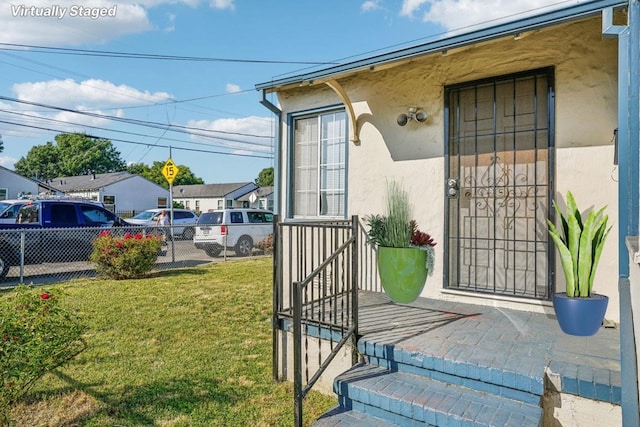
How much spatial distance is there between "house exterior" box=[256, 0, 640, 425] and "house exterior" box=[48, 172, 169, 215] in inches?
1111

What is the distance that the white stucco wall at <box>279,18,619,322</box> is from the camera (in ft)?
11.3

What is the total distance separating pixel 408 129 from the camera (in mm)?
4555

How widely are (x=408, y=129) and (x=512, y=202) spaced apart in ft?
4.51

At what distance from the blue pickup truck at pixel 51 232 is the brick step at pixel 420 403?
302 inches

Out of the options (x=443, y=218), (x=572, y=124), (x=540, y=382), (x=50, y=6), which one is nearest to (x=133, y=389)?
(x=540, y=382)

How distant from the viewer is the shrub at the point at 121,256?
27.9 ft

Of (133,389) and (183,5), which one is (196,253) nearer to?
(183,5)

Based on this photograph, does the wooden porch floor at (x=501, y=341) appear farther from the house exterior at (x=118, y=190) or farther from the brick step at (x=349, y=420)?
the house exterior at (x=118, y=190)

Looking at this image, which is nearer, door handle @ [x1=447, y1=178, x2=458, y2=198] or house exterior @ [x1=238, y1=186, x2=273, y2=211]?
door handle @ [x1=447, y1=178, x2=458, y2=198]

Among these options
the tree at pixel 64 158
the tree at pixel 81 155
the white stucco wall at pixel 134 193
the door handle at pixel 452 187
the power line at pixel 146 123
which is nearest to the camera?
the door handle at pixel 452 187

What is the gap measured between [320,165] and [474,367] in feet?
11.1

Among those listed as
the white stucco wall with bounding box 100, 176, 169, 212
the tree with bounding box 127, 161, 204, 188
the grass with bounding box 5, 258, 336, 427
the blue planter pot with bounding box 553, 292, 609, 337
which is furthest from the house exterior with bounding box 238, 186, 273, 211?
the blue planter pot with bounding box 553, 292, 609, 337

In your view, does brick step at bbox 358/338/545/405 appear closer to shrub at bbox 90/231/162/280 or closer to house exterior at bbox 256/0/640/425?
house exterior at bbox 256/0/640/425

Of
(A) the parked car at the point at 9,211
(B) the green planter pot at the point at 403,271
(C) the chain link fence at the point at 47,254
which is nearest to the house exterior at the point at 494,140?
(B) the green planter pot at the point at 403,271
